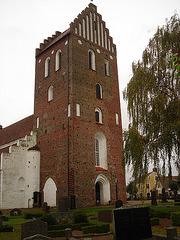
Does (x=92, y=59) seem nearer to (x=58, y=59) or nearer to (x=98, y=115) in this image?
(x=58, y=59)

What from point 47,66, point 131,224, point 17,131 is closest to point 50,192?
point 17,131

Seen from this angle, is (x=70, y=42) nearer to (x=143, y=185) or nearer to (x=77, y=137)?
(x=77, y=137)

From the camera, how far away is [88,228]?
30.5ft

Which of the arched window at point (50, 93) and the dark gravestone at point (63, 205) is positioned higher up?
the arched window at point (50, 93)

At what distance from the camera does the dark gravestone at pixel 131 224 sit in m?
7.01

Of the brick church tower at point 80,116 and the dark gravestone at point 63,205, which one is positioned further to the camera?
the brick church tower at point 80,116

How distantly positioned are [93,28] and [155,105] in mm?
17811

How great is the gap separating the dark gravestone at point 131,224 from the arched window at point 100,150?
17187 millimetres

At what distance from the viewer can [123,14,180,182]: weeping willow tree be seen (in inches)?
480

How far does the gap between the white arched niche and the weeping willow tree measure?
1049cm

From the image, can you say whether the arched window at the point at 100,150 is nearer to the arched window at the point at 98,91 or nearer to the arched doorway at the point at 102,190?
the arched doorway at the point at 102,190

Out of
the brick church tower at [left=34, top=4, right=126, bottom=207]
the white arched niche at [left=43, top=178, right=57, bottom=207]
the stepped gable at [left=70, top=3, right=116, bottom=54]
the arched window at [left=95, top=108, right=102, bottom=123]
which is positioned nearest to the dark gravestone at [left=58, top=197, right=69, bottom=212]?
the brick church tower at [left=34, top=4, right=126, bottom=207]

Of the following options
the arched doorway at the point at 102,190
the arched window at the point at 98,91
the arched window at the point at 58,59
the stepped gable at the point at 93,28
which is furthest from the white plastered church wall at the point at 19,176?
the stepped gable at the point at 93,28

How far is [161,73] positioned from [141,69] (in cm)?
138
